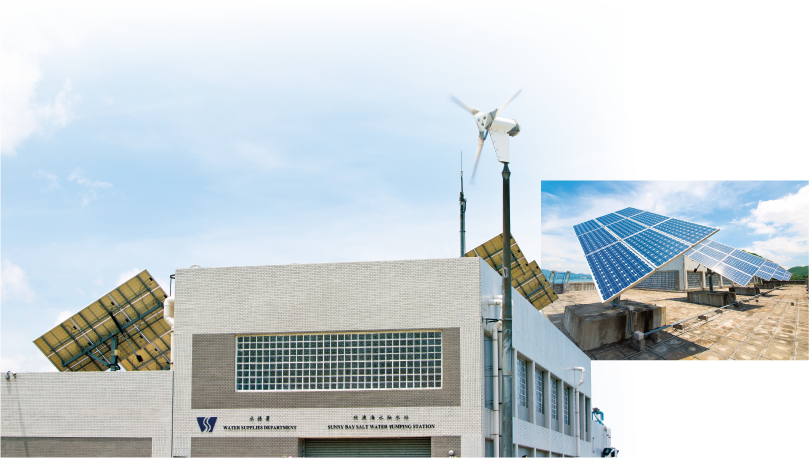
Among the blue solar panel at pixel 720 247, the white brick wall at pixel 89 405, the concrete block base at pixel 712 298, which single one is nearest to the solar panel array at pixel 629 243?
the blue solar panel at pixel 720 247

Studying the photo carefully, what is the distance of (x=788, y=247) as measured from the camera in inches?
2869

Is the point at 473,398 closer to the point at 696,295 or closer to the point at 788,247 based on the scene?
the point at 696,295

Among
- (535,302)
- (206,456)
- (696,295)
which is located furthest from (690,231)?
(206,456)

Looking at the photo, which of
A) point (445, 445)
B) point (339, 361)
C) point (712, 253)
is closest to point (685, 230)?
point (712, 253)

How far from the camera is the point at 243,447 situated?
28062mm

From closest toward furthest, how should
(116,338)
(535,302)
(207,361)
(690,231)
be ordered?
(207,361)
(116,338)
(535,302)
(690,231)

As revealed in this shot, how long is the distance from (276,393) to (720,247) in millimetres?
56942

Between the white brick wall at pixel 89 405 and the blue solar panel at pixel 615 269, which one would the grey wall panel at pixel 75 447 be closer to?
the white brick wall at pixel 89 405

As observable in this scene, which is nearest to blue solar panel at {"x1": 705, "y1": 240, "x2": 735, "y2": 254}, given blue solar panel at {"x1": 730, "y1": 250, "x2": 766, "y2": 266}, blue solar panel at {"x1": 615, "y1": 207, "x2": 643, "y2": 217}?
blue solar panel at {"x1": 730, "y1": 250, "x2": 766, "y2": 266}

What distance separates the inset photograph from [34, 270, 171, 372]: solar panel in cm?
4046

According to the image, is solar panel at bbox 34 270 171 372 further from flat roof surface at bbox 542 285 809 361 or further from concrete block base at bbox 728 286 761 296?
concrete block base at bbox 728 286 761 296

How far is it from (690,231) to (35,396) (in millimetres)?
56588

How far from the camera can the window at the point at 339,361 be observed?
27.8 meters

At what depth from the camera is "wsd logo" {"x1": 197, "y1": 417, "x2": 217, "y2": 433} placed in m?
28.4
